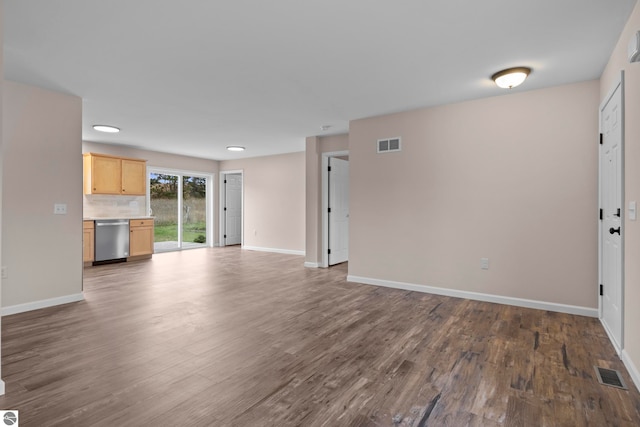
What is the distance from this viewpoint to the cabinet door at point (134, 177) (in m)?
6.93

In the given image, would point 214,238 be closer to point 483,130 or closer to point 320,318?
point 320,318

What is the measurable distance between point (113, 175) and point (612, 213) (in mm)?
7952

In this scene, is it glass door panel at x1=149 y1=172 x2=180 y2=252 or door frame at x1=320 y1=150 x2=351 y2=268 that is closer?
door frame at x1=320 y1=150 x2=351 y2=268

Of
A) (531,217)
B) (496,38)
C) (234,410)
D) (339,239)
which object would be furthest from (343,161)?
(234,410)

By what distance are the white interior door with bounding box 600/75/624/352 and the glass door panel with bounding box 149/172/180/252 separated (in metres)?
8.24

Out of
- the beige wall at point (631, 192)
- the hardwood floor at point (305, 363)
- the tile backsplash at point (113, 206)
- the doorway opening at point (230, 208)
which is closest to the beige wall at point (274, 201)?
the doorway opening at point (230, 208)

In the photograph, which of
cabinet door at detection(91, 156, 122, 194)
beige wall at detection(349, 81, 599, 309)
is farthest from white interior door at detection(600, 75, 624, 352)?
cabinet door at detection(91, 156, 122, 194)

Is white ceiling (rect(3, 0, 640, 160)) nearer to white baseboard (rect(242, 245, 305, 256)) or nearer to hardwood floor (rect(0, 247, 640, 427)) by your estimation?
hardwood floor (rect(0, 247, 640, 427))

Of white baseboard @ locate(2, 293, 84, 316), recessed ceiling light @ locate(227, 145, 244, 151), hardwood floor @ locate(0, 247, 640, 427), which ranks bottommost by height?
hardwood floor @ locate(0, 247, 640, 427)

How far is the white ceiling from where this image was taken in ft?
7.39

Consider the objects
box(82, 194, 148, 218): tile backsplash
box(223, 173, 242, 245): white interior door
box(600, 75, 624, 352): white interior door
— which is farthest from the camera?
box(223, 173, 242, 245): white interior door

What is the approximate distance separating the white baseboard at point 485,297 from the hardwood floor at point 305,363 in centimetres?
13

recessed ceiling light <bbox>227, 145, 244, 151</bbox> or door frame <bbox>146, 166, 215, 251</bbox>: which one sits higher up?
recessed ceiling light <bbox>227, 145, 244, 151</bbox>

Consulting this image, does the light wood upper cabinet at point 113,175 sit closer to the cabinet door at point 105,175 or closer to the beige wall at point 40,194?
the cabinet door at point 105,175
